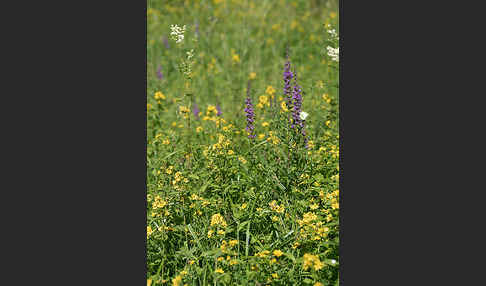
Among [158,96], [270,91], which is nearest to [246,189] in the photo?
[270,91]

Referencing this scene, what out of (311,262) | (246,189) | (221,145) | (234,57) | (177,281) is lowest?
(177,281)

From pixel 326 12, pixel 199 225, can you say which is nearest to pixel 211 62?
pixel 326 12

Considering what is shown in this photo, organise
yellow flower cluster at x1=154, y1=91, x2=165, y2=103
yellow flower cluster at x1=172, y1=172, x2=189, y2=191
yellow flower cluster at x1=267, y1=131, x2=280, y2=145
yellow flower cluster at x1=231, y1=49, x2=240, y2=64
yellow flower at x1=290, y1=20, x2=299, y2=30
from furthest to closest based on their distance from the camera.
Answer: yellow flower at x1=290, y1=20, x2=299, y2=30 < yellow flower cluster at x1=231, y1=49, x2=240, y2=64 < yellow flower cluster at x1=154, y1=91, x2=165, y2=103 < yellow flower cluster at x1=267, y1=131, x2=280, y2=145 < yellow flower cluster at x1=172, y1=172, x2=189, y2=191

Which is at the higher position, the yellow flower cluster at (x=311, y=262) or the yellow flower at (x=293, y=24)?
the yellow flower at (x=293, y=24)

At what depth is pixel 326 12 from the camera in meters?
6.43

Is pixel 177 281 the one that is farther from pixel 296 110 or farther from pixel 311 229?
pixel 296 110

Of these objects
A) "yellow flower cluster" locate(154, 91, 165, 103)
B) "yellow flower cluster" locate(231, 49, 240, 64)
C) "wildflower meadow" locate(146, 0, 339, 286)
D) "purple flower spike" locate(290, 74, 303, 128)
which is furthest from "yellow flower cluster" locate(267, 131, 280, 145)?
"yellow flower cluster" locate(231, 49, 240, 64)

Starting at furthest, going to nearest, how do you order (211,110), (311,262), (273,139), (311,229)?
(211,110), (273,139), (311,229), (311,262)

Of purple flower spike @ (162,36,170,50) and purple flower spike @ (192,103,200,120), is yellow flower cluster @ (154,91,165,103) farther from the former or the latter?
purple flower spike @ (162,36,170,50)

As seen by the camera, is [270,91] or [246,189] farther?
[270,91]

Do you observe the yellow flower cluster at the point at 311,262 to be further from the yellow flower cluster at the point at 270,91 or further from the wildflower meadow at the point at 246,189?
the yellow flower cluster at the point at 270,91

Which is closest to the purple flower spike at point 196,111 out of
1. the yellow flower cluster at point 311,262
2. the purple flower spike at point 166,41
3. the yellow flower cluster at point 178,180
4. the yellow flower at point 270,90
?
the yellow flower at point 270,90

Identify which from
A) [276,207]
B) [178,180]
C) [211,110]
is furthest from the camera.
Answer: [211,110]
